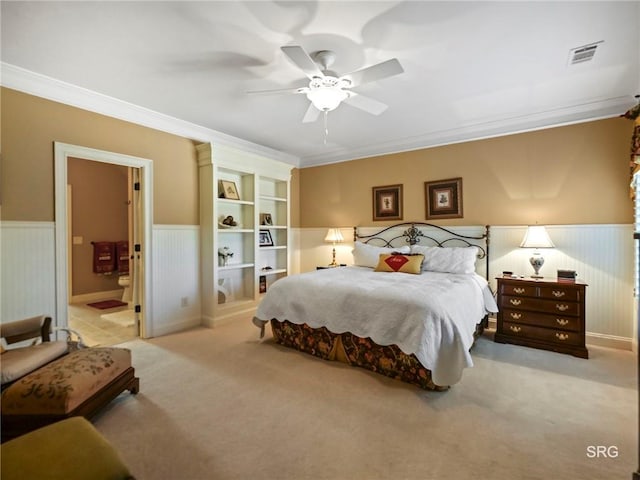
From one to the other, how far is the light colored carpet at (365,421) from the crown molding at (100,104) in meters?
2.72

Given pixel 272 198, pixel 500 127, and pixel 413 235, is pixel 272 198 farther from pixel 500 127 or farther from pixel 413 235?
pixel 500 127

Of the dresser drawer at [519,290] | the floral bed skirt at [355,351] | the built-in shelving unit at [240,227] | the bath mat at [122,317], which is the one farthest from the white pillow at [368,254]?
the bath mat at [122,317]

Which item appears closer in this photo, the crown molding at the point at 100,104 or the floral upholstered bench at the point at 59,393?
the floral upholstered bench at the point at 59,393

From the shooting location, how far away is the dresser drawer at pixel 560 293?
124 inches

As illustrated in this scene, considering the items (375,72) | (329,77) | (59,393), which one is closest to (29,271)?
(59,393)

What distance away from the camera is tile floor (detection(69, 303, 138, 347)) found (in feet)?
12.0

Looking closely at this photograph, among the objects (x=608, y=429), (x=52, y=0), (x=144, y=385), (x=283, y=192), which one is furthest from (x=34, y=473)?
(x=283, y=192)

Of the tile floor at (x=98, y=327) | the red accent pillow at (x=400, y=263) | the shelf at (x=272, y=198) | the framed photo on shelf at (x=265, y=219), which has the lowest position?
the tile floor at (x=98, y=327)

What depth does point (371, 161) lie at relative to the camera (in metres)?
5.12

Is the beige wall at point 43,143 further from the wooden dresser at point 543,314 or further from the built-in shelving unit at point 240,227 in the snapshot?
the wooden dresser at point 543,314

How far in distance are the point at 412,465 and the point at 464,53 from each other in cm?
293

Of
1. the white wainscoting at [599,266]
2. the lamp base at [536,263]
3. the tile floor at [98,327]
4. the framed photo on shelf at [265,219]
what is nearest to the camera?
the white wainscoting at [599,266]

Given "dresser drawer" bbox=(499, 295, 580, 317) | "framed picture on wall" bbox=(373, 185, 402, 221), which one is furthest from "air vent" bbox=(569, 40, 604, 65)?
"framed picture on wall" bbox=(373, 185, 402, 221)

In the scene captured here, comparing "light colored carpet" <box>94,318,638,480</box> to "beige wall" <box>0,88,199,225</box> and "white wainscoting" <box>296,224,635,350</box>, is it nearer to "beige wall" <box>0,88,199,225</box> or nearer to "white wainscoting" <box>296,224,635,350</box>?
"white wainscoting" <box>296,224,635,350</box>
